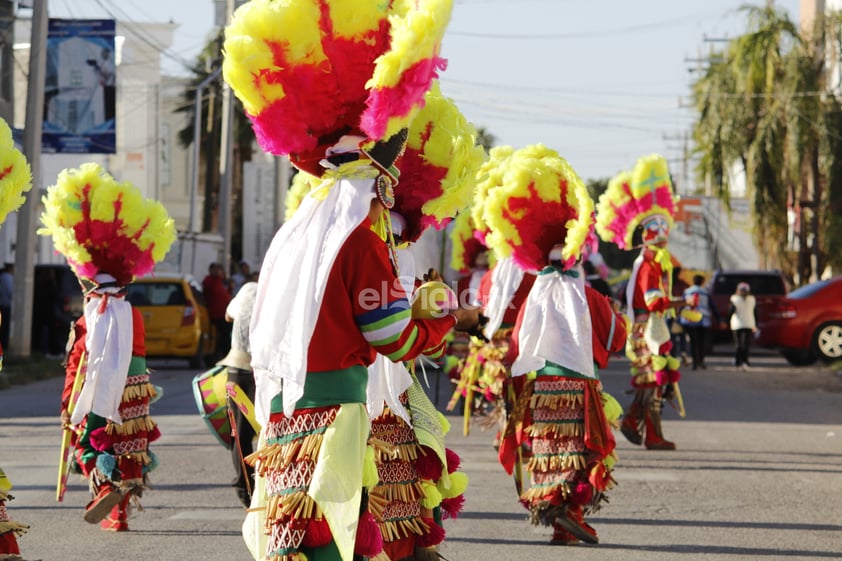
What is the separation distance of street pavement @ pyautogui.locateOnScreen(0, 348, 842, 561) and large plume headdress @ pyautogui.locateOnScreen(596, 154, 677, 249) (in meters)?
2.06

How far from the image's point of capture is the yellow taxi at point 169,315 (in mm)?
24672

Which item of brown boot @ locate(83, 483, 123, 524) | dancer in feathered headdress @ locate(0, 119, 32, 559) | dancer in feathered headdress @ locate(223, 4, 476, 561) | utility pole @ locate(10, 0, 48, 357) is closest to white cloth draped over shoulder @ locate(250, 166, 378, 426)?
dancer in feathered headdress @ locate(223, 4, 476, 561)

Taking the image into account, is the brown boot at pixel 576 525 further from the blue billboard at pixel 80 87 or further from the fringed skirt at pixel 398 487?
the blue billboard at pixel 80 87

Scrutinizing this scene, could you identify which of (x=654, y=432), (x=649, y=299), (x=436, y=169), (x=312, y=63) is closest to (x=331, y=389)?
(x=312, y=63)

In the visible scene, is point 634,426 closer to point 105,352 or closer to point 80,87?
point 105,352

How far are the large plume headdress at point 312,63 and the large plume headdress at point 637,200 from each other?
8902 millimetres

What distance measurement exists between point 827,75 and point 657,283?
23974 mm

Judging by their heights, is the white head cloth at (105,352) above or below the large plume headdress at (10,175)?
below

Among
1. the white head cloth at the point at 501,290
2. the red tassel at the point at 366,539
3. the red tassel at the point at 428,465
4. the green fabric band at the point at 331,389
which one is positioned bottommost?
the red tassel at the point at 366,539

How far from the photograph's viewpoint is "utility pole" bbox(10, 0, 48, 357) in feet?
74.7

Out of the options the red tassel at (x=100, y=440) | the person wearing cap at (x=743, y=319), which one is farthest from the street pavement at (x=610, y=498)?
the person wearing cap at (x=743, y=319)

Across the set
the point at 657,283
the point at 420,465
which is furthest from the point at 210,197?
the point at 420,465

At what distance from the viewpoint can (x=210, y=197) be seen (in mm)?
49344

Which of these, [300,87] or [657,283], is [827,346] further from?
[300,87]
